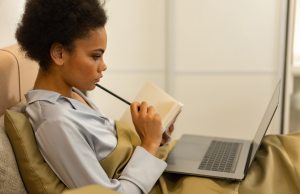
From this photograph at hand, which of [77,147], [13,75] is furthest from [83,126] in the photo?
[13,75]

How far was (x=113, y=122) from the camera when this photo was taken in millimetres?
1334

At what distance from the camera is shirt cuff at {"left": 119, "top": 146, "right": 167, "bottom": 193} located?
1.10 metres

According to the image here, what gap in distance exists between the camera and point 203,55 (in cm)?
239

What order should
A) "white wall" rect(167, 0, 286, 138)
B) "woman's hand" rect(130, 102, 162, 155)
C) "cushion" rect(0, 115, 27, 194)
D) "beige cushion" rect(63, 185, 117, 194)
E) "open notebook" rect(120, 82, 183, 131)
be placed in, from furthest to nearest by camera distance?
1. "white wall" rect(167, 0, 286, 138)
2. "open notebook" rect(120, 82, 183, 131)
3. "woman's hand" rect(130, 102, 162, 155)
4. "cushion" rect(0, 115, 27, 194)
5. "beige cushion" rect(63, 185, 117, 194)

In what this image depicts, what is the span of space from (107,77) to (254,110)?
865 mm

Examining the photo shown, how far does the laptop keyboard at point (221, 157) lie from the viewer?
1273mm

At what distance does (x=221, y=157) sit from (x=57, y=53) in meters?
0.62

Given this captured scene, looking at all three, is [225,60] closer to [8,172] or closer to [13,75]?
[13,75]

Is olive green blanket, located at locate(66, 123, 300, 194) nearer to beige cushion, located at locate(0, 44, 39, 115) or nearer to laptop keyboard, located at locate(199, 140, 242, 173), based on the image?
laptop keyboard, located at locate(199, 140, 242, 173)

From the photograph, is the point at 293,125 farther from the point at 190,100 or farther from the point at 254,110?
the point at 190,100

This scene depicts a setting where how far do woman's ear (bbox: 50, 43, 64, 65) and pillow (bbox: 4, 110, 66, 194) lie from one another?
18 cm

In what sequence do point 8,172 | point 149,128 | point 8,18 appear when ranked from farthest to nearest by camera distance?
point 8,18 < point 149,128 < point 8,172

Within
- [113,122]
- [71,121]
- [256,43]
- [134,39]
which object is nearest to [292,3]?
[256,43]

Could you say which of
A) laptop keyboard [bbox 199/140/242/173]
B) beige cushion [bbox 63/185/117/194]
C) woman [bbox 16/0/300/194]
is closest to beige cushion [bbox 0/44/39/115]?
woman [bbox 16/0/300/194]
